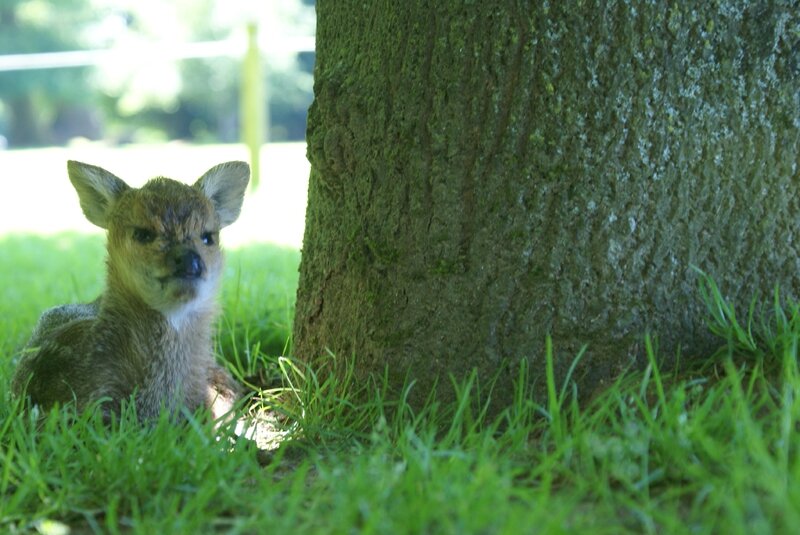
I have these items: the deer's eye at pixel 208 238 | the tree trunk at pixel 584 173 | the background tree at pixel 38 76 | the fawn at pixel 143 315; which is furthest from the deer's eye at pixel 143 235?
the background tree at pixel 38 76

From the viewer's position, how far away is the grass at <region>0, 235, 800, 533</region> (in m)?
2.02

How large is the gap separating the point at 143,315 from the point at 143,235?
0.98 ft

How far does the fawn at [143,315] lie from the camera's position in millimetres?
3357

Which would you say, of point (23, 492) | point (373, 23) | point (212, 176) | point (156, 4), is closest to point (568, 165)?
point (373, 23)

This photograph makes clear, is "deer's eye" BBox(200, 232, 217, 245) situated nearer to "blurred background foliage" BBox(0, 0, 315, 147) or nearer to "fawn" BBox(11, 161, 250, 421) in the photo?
"fawn" BBox(11, 161, 250, 421)

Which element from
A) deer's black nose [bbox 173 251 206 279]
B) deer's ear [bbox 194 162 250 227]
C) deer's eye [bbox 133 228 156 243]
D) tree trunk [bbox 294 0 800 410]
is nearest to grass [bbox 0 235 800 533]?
tree trunk [bbox 294 0 800 410]

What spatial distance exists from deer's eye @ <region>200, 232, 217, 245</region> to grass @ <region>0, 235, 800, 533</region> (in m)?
0.74

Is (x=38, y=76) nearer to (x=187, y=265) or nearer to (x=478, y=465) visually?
(x=187, y=265)

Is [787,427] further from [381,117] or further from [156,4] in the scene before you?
[156,4]

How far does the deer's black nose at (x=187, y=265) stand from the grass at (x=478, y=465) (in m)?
0.54

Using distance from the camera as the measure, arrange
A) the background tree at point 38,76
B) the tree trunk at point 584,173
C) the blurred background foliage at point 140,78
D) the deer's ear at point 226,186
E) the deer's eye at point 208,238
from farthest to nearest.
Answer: the background tree at point 38,76, the blurred background foliage at point 140,78, the deer's ear at point 226,186, the deer's eye at point 208,238, the tree trunk at point 584,173

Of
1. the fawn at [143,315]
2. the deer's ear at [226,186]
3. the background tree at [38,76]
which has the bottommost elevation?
the background tree at [38,76]

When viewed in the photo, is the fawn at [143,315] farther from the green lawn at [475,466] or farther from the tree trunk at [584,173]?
the tree trunk at [584,173]

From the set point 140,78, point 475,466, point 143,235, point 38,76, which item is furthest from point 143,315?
point 38,76
